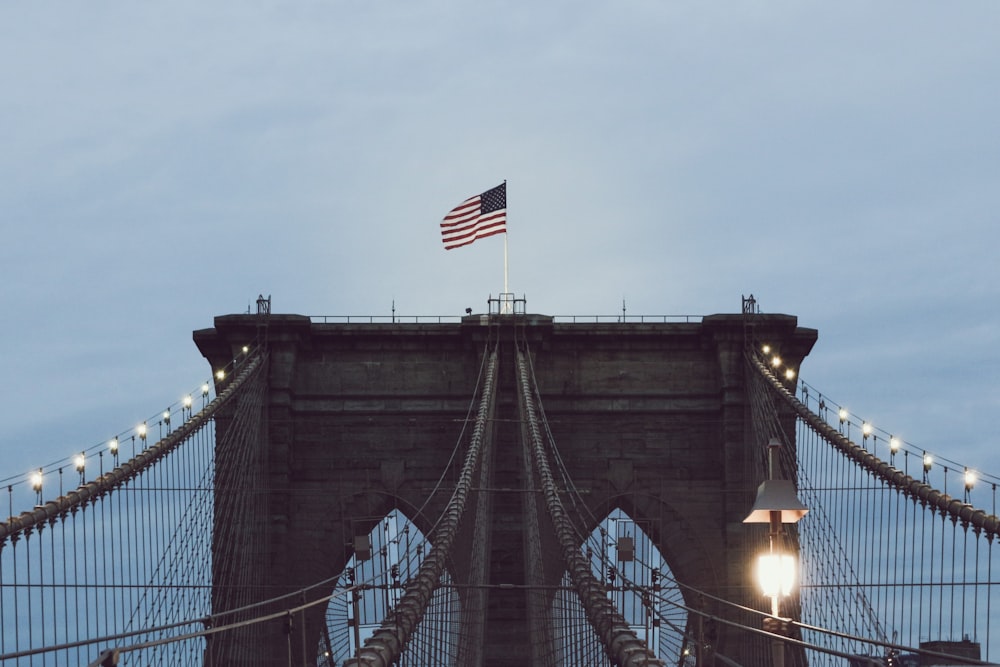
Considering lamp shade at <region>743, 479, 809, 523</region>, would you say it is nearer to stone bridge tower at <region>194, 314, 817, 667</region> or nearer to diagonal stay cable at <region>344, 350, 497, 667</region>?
diagonal stay cable at <region>344, 350, 497, 667</region>

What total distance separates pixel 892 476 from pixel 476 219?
1661 cm

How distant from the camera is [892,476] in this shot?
2927cm

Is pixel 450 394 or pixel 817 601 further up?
pixel 450 394

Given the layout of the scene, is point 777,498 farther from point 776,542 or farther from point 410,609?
point 410,609

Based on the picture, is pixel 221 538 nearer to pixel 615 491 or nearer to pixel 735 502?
pixel 615 491

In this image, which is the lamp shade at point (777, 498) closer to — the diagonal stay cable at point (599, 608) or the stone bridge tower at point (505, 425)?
the diagonal stay cable at point (599, 608)

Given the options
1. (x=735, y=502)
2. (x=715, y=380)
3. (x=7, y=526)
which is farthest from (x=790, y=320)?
(x=7, y=526)

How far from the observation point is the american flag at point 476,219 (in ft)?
139

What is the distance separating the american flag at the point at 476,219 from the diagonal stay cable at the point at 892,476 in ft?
26.4

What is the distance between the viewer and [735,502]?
127ft

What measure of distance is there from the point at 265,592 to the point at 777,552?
27.8 m

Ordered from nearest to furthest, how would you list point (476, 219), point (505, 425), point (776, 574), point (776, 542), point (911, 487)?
point (776, 574), point (776, 542), point (911, 487), point (505, 425), point (476, 219)

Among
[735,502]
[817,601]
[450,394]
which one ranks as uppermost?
[450,394]

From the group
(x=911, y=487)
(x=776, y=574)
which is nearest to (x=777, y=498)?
(x=776, y=574)
